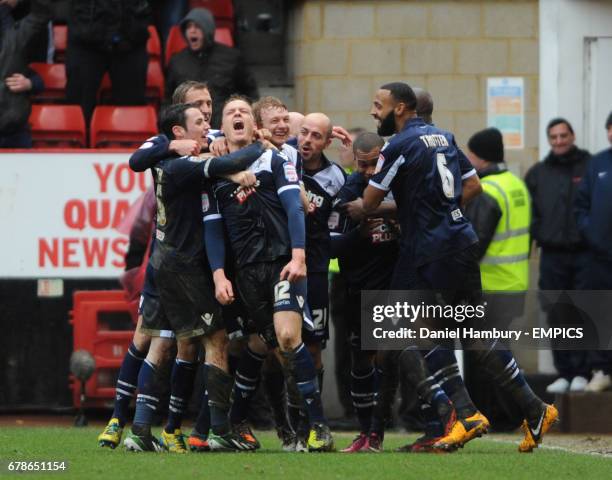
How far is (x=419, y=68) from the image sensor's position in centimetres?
1694

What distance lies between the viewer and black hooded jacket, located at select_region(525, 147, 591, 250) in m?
15.2

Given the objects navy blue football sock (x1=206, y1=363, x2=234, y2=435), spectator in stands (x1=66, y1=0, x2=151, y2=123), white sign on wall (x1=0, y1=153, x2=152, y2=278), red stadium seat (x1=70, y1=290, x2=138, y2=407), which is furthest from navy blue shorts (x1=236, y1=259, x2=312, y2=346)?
spectator in stands (x1=66, y1=0, x2=151, y2=123)

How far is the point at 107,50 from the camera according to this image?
52.1 feet

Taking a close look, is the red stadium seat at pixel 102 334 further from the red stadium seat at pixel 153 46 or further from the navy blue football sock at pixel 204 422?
the navy blue football sock at pixel 204 422

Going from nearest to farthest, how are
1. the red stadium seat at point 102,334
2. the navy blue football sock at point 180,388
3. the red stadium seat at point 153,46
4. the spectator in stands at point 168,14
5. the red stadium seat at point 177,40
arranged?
the navy blue football sock at point 180,388 < the red stadium seat at point 102,334 < the red stadium seat at point 153,46 < the red stadium seat at point 177,40 < the spectator in stands at point 168,14

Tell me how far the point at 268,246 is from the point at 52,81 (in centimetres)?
642

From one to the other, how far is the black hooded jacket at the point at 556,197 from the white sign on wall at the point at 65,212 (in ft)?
11.1

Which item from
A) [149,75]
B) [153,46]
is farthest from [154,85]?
[153,46]

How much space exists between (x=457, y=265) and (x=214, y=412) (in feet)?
5.65

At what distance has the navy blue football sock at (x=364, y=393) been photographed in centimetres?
1161

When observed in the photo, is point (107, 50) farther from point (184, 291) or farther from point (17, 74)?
point (184, 291)

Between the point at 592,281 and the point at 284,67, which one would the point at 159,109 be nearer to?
the point at 284,67

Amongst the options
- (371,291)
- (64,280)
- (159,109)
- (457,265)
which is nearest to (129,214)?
(64,280)

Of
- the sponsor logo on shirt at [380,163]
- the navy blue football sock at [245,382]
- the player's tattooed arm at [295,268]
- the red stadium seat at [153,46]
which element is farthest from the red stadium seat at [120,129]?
the player's tattooed arm at [295,268]
